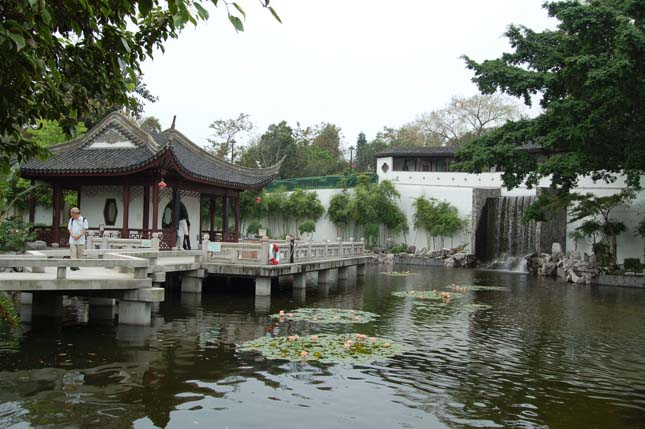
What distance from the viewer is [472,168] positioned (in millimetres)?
23688

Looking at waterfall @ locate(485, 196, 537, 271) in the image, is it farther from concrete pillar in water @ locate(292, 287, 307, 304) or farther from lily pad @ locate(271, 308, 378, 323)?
lily pad @ locate(271, 308, 378, 323)

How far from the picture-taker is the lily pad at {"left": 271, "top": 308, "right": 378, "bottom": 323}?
39.9ft

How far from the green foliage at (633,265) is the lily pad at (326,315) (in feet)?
50.6

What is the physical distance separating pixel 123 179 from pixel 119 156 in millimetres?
858

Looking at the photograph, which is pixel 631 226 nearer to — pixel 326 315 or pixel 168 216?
pixel 326 315

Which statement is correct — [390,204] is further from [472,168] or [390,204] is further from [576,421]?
[576,421]

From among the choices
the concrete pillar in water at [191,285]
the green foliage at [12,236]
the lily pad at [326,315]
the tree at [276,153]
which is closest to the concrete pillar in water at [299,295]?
the lily pad at [326,315]

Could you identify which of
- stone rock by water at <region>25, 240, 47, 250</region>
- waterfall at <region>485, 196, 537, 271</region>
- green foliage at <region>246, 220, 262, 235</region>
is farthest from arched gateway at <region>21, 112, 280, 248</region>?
green foliage at <region>246, 220, 262, 235</region>

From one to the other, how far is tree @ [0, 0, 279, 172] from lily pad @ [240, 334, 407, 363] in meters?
5.07

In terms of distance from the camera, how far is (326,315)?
41.7 feet

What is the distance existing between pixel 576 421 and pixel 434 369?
7.53 ft

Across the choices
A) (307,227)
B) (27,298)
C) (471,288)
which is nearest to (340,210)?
(307,227)

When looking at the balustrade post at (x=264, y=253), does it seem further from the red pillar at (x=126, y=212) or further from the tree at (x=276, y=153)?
the tree at (x=276, y=153)

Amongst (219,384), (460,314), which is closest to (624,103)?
(460,314)
